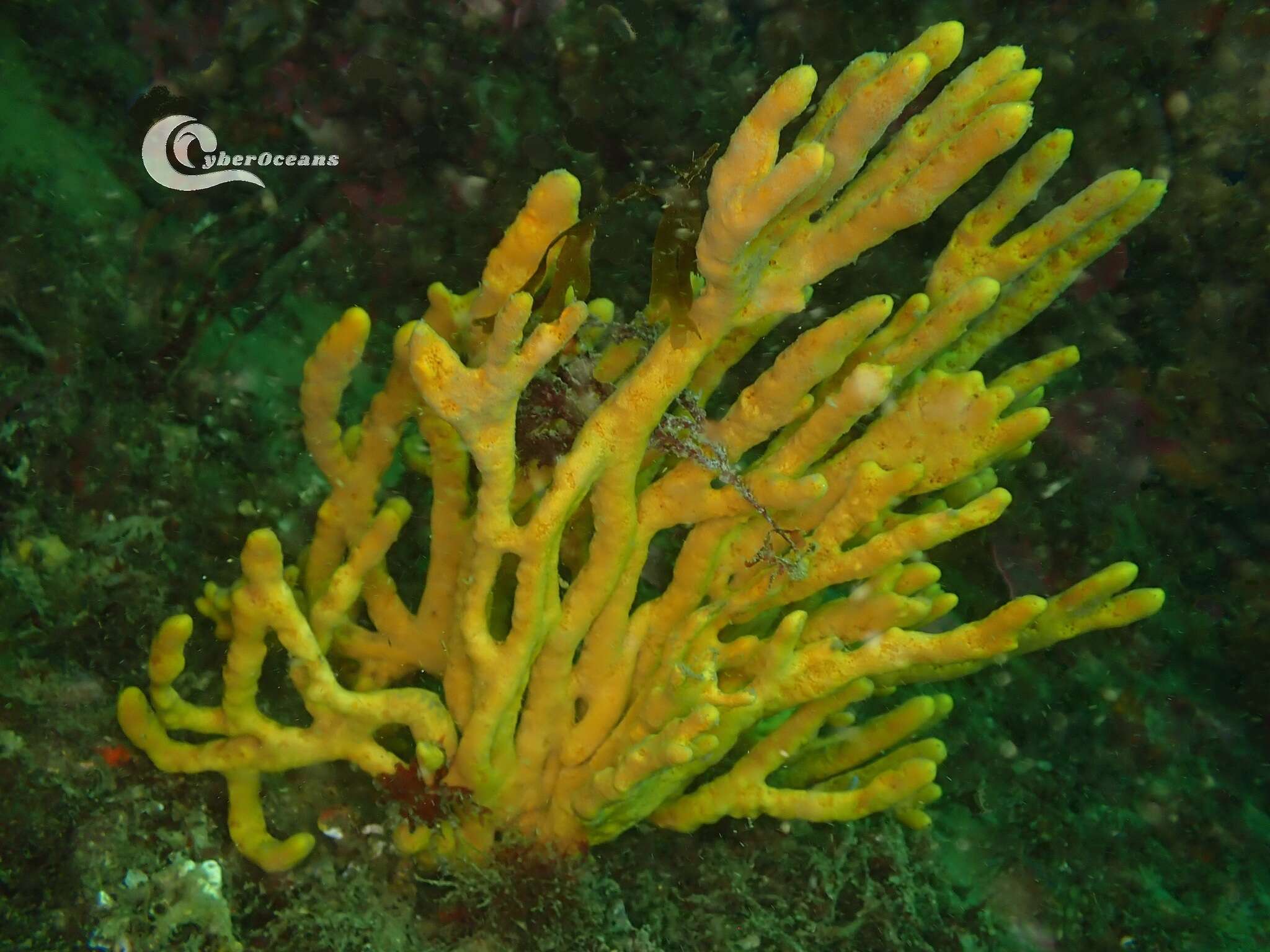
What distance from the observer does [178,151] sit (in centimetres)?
331

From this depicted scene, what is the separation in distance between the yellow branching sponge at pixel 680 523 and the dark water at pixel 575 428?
59 millimetres

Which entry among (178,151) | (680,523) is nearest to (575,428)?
(680,523)

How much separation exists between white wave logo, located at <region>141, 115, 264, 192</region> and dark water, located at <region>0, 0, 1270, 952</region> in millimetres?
21

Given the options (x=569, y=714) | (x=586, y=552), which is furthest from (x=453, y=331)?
(x=569, y=714)

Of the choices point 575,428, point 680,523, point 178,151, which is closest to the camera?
point 680,523

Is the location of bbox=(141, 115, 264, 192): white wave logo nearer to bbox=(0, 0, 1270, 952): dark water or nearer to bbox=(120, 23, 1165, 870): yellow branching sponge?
bbox=(0, 0, 1270, 952): dark water

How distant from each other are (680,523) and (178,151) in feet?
8.54

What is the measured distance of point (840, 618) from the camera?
212 centimetres

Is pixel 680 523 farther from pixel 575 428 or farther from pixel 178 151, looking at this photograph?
pixel 178 151

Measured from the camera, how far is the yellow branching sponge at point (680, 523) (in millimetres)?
1764

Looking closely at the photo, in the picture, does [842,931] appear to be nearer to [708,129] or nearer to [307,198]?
[708,129]

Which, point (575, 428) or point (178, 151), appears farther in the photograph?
point (178, 151)

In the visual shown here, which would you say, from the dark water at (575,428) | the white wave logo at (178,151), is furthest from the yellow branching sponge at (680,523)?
the white wave logo at (178,151)

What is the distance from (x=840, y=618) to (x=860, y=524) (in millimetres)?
255
